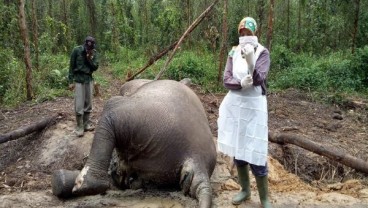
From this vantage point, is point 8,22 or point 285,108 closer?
point 285,108

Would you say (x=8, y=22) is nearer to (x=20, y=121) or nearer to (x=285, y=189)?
(x=20, y=121)

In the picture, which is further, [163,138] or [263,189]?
[163,138]

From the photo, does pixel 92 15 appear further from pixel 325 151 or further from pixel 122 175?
pixel 325 151

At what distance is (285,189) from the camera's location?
16.6 feet

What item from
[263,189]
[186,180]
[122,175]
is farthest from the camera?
[122,175]

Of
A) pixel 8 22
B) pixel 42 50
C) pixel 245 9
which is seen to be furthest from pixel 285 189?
pixel 245 9

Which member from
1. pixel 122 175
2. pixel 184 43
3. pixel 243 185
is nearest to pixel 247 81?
pixel 243 185

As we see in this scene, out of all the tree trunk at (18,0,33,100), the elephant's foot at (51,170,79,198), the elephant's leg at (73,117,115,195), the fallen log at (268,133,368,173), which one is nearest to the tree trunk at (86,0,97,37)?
the tree trunk at (18,0,33,100)

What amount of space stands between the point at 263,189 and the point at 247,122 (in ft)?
2.38

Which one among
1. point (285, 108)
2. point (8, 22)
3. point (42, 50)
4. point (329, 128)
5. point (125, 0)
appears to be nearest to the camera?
point (329, 128)

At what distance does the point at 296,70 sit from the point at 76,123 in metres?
7.64

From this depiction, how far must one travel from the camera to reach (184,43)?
18750 millimetres

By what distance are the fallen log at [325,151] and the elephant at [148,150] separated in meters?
1.69

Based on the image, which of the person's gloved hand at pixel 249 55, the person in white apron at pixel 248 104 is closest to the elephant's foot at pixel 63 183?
the person in white apron at pixel 248 104
